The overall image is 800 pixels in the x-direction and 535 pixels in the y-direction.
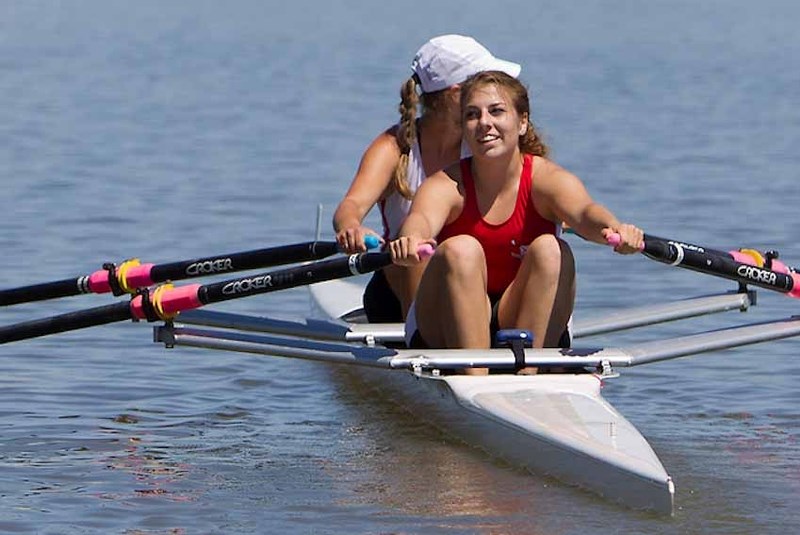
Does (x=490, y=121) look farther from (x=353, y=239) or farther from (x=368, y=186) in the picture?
(x=368, y=186)

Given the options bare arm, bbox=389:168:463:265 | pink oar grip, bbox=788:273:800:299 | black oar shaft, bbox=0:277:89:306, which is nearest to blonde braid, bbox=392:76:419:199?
bare arm, bbox=389:168:463:265

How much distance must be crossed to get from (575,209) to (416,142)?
1.09m

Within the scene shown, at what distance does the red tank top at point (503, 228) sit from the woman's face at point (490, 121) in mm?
170

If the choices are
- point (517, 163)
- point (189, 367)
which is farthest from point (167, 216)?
point (517, 163)

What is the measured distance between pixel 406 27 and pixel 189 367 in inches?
1134

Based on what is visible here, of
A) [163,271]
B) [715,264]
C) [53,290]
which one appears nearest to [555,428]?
[715,264]

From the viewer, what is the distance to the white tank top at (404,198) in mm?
7711

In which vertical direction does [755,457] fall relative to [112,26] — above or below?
below

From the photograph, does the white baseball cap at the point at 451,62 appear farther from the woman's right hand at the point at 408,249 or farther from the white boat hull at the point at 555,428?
the white boat hull at the point at 555,428

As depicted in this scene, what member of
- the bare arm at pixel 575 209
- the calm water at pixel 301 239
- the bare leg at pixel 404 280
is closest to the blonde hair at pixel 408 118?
the bare leg at pixel 404 280

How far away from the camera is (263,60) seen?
29625mm

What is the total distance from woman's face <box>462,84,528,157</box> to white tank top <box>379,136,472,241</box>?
2.39ft

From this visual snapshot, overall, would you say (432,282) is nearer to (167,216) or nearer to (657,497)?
(657,497)

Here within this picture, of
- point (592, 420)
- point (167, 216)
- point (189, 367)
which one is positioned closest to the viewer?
point (592, 420)
